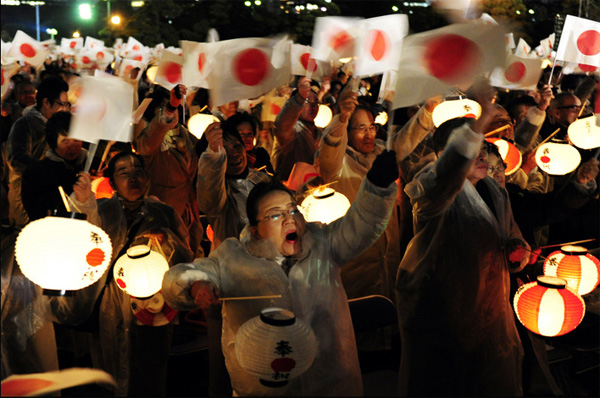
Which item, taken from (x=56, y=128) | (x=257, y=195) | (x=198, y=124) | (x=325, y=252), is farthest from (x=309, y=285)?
(x=198, y=124)

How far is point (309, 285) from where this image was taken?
117 inches

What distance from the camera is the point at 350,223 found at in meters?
3.02

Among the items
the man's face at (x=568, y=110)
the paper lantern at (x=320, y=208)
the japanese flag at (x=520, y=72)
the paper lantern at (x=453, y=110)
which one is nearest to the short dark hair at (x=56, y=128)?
the paper lantern at (x=320, y=208)

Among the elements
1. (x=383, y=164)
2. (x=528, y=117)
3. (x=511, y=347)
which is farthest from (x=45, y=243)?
(x=528, y=117)

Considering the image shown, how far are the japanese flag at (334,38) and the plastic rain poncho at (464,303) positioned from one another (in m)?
3.46

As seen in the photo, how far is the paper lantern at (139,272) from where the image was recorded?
3.78m

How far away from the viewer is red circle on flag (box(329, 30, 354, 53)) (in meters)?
6.84

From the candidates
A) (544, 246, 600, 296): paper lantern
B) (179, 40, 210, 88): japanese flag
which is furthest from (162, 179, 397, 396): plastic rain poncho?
(179, 40, 210, 88): japanese flag

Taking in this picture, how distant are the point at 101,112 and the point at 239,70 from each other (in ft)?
4.14

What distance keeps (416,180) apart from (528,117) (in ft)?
12.5

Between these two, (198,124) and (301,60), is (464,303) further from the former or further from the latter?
(301,60)

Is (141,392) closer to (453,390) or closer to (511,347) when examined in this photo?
(453,390)

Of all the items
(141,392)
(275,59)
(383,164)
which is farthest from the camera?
(275,59)

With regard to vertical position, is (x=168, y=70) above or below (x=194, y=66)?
below
